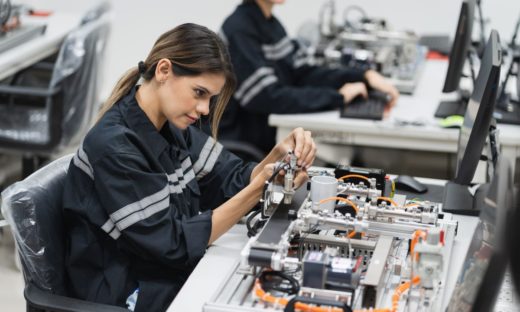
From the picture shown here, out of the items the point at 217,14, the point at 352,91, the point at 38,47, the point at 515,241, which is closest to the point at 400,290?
the point at 515,241

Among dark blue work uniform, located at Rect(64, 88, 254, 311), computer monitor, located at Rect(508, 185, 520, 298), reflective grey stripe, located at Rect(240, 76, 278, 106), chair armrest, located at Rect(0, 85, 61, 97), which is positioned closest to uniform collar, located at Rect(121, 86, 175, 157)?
dark blue work uniform, located at Rect(64, 88, 254, 311)

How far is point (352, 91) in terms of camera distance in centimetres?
325

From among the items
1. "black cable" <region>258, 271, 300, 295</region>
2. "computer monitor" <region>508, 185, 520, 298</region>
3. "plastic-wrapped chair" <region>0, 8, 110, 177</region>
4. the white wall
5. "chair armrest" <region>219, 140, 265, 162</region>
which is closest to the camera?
"computer monitor" <region>508, 185, 520, 298</region>

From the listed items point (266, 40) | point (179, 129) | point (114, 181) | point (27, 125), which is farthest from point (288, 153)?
point (27, 125)

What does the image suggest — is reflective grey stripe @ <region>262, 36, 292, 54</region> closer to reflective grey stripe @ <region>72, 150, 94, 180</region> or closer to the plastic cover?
the plastic cover

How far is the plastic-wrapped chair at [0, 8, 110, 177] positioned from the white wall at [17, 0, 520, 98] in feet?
3.67

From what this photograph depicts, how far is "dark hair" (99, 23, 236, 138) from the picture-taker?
1913mm

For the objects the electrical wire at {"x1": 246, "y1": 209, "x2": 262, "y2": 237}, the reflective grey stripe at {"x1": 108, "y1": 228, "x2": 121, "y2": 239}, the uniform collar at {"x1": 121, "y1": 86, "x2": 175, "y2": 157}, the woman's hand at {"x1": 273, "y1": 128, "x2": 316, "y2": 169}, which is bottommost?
the electrical wire at {"x1": 246, "y1": 209, "x2": 262, "y2": 237}


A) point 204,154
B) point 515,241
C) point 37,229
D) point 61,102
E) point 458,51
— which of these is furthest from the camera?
point 61,102

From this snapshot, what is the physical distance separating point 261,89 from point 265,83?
3 centimetres

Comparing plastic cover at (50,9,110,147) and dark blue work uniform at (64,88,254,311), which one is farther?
plastic cover at (50,9,110,147)

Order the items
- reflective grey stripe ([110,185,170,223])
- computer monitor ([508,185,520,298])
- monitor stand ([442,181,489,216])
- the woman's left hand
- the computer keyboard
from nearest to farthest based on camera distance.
Result: computer monitor ([508,185,520,298])
reflective grey stripe ([110,185,170,223])
the woman's left hand
monitor stand ([442,181,489,216])
the computer keyboard

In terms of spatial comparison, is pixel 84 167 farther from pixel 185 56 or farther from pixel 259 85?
pixel 259 85

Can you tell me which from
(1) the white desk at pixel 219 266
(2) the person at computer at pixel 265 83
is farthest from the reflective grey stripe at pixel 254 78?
(1) the white desk at pixel 219 266
